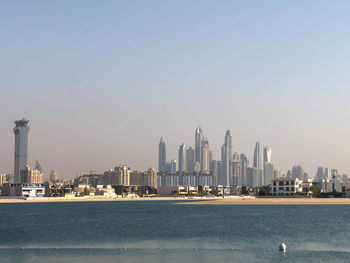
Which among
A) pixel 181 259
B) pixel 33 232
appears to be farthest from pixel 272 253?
pixel 33 232

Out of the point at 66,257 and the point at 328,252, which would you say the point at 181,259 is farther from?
the point at 328,252

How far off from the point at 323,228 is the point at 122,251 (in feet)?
137

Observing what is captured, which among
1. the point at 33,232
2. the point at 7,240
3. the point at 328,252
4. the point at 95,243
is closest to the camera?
the point at 328,252

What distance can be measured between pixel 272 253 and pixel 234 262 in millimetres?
7819

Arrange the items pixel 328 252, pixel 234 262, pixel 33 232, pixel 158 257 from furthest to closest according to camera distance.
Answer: pixel 33 232, pixel 328 252, pixel 158 257, pixel 234 262

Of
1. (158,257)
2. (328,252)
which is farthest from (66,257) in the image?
(328,252)

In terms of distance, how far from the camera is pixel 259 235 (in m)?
75.6

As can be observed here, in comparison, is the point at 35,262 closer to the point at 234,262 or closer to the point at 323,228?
the point at 234,262

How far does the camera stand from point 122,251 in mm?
56094

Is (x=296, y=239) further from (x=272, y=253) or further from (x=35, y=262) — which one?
(x=35, y=262)

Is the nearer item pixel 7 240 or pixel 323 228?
pixel 7 240

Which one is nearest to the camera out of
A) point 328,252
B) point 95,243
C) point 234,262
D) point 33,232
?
point 234,262

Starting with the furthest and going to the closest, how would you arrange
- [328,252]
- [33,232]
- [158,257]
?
[33,232] < [328,252] < [158,257]

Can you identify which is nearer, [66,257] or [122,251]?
[66,257]
